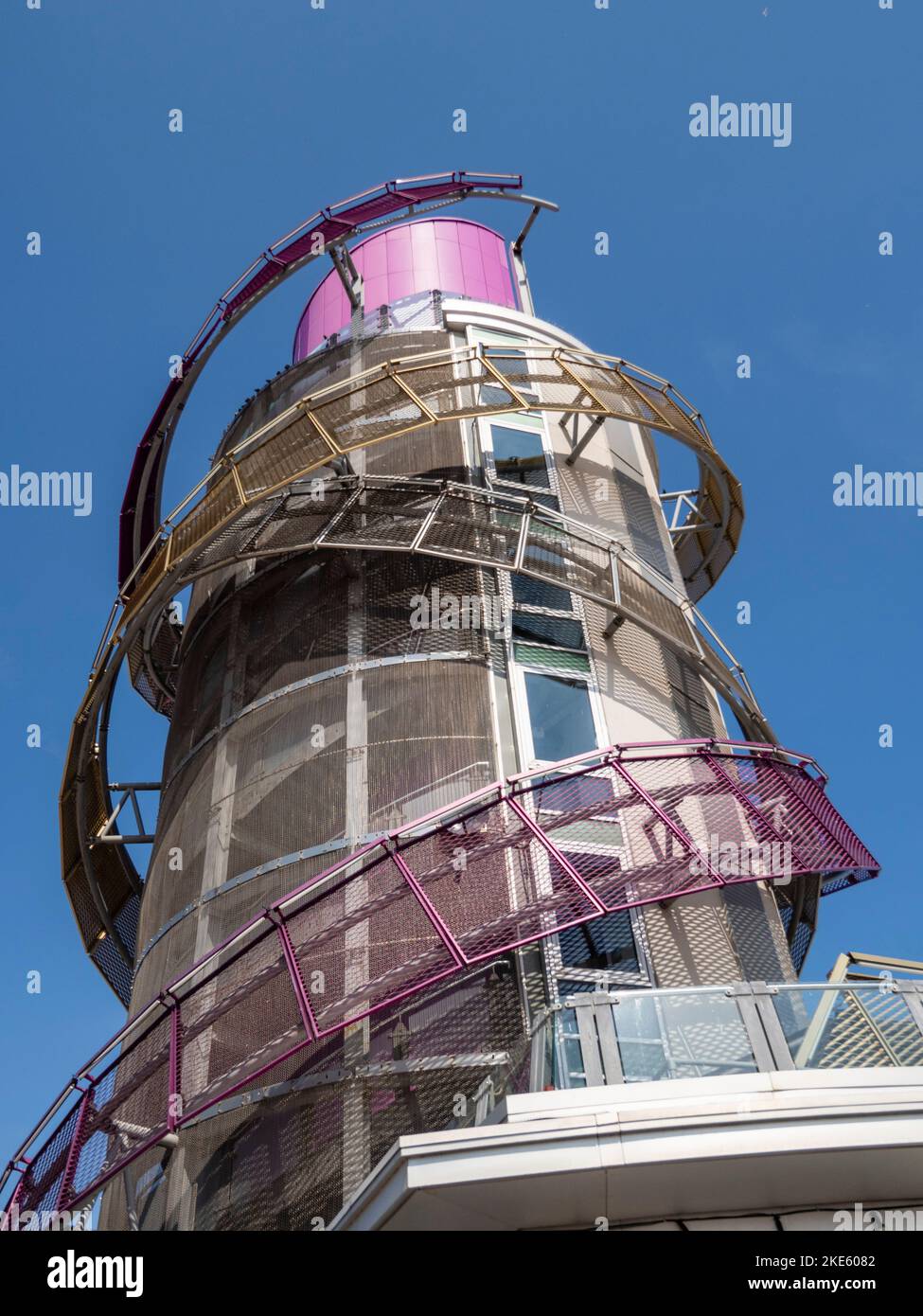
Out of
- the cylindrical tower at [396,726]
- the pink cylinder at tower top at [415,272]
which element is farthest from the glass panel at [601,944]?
the pink cylinder at tower top at [415,272]

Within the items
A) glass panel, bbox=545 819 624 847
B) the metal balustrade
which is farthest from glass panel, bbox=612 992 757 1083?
glass panel, bbox=545 819 624 847

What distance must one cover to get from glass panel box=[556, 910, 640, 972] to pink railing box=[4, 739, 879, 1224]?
2.16ft

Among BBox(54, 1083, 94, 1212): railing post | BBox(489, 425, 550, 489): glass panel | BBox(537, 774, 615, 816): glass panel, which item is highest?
BBox(489, 425, 550, 489): glass panel

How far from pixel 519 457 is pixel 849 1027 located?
41.3 ft

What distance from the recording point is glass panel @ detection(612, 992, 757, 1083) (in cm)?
1157

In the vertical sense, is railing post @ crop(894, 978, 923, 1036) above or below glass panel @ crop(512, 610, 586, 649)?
below

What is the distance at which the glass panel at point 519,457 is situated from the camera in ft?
71.2

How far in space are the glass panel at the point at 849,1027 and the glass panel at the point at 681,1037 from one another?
497mm

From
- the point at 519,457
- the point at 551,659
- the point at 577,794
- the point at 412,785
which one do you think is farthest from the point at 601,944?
the point at 519,457

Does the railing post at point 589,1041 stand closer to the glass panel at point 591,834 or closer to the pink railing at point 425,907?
the pink railing at point 425,907

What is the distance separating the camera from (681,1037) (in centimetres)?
1181

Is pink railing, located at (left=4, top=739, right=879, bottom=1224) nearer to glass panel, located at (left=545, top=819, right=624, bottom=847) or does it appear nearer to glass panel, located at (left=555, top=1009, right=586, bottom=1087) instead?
glass panel, located at (left=545, top=819, right=624, bottom=847)

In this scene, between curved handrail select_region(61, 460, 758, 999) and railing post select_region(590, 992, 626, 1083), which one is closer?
railing post select_region(590, 992, 626, 1083)
